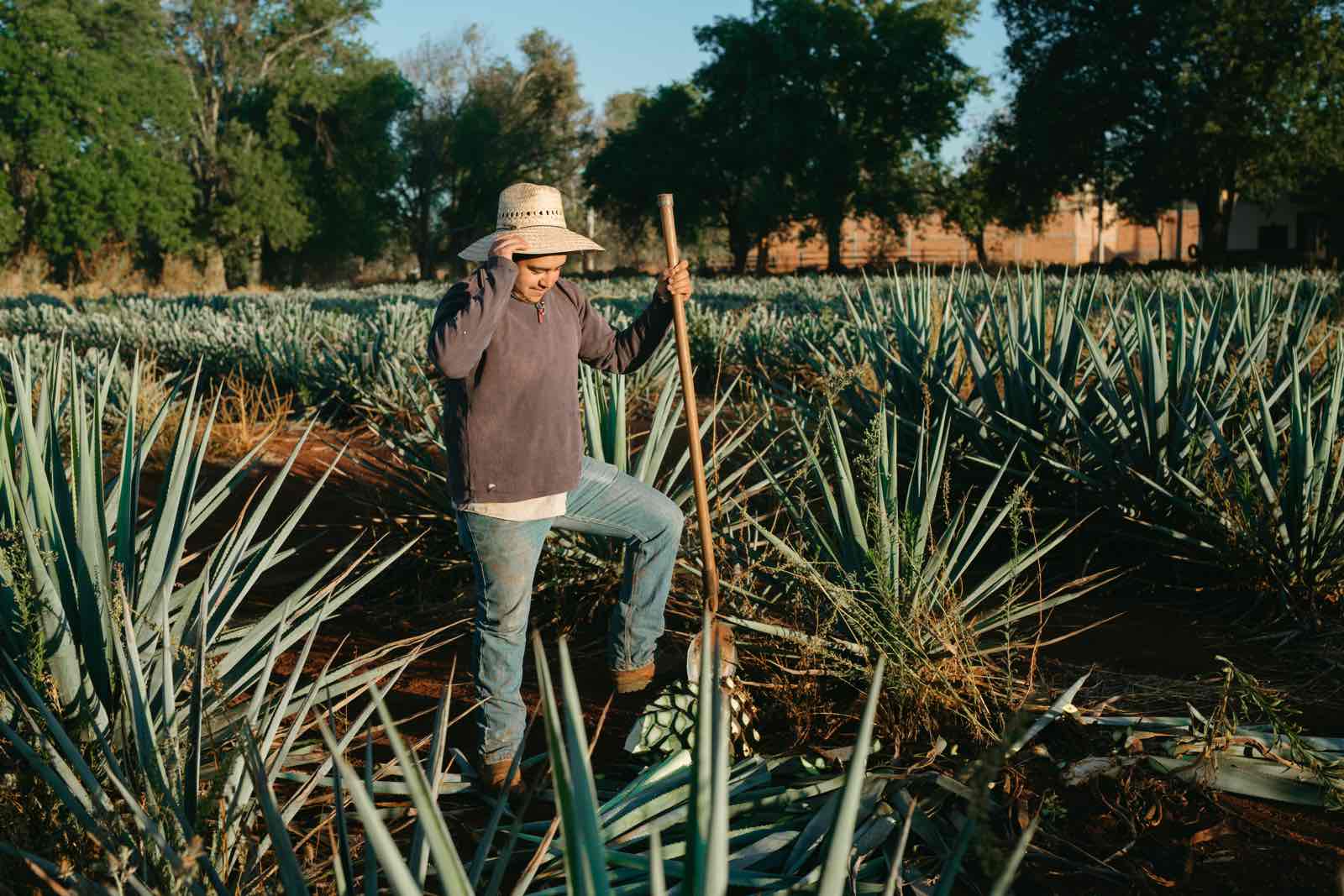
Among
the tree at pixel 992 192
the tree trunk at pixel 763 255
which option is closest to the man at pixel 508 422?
the tree at pixel 992 192

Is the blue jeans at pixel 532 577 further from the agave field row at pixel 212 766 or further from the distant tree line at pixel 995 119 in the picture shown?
the distant tree line at pixel 995 119

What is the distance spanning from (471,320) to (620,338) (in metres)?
0.74

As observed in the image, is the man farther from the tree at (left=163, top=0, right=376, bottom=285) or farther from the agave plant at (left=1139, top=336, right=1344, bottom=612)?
Answer: the tree at (left=163, top=0, right=376, bottom=285)

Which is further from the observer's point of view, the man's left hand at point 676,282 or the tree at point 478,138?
the tree at point 478,138

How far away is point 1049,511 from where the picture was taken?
4316 mm

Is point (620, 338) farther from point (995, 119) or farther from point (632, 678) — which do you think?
point (995, 119)

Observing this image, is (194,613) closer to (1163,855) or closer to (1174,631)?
(1163,855)

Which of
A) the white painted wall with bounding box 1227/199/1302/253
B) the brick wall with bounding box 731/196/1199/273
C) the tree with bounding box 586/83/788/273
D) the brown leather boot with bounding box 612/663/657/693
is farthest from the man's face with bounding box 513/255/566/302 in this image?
the brick wall with bounding box 731/196/1199/273

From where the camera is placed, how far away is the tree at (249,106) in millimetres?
40281

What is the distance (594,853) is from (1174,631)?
302 cm

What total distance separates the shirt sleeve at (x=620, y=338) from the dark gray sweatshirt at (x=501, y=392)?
0.27 m

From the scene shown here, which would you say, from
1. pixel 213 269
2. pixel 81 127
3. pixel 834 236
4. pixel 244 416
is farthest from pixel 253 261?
pixel 244 416

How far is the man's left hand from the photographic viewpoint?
117 inches

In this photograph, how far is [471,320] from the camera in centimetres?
258
